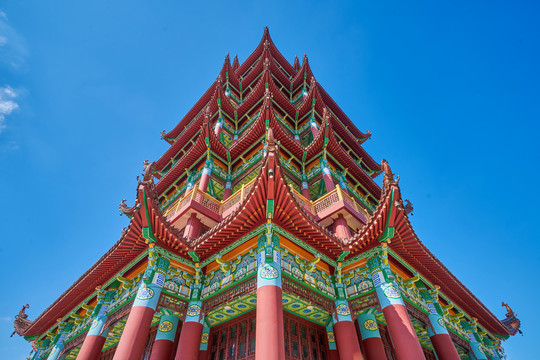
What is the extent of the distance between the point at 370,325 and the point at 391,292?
Result: 1613 millimetres

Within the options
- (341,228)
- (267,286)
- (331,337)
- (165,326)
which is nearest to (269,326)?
(267,286)

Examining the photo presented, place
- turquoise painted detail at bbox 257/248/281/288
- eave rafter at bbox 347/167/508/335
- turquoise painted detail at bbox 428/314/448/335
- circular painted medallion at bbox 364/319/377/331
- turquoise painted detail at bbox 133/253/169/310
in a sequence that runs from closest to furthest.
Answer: turquoise painted detail at bbox 257/248/281/288 → turquoise painted detail at bbox 133/253/169/310 → eave rafter at bbox 347/167/508/335 → circular painted medallion at bbox 364/319/377/331 → turquoise painted detail at bbox 428/314/448/335

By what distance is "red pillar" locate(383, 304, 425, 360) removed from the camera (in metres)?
7.68

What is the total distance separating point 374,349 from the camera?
934 centimetres

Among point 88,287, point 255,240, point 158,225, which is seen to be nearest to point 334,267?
point 255,240

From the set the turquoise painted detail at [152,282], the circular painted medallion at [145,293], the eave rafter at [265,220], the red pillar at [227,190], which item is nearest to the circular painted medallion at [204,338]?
the turquoise painted detail at [152,282]

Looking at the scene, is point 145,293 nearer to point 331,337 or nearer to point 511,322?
point 331,337

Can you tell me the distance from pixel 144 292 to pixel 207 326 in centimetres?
235

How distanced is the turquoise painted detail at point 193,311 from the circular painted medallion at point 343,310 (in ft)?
14.3

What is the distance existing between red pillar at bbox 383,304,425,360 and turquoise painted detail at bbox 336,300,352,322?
3.69 feet

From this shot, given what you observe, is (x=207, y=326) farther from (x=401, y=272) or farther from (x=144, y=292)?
(x=401, y=272)

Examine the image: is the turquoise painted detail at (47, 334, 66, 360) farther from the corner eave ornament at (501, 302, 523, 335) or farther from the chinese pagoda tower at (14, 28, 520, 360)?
the corner eave ornament at (501, 302, 523, 335)

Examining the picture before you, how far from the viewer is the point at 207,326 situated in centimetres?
963

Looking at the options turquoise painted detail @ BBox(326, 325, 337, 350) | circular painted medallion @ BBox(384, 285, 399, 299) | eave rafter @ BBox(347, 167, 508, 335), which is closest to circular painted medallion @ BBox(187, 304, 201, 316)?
turquoise painted detail @ BBox(326, 325, 337, 350)
